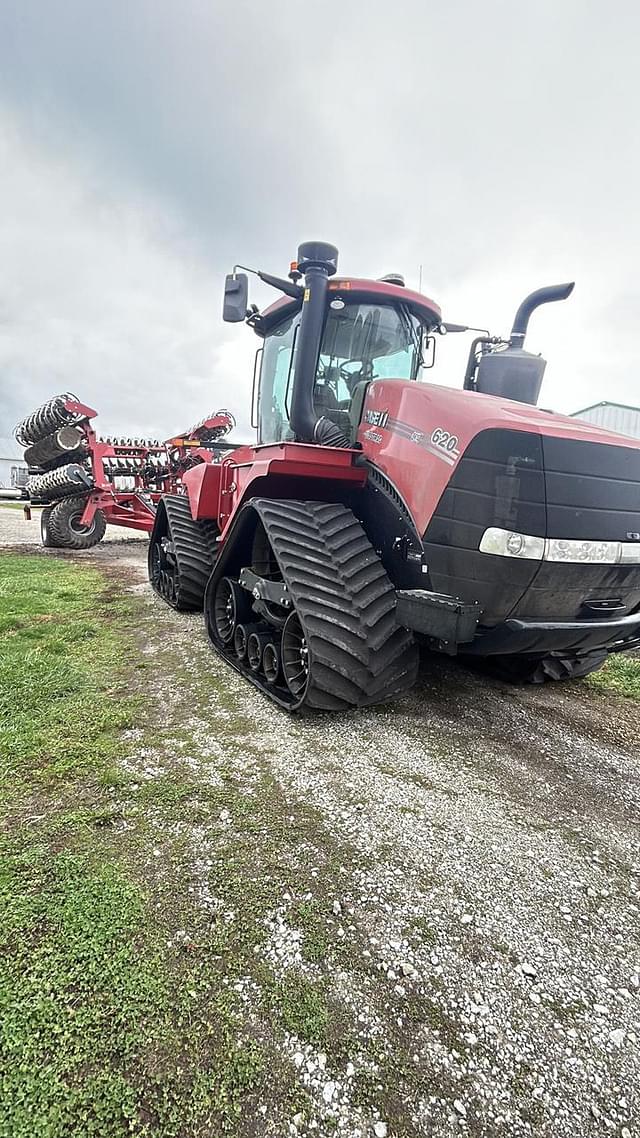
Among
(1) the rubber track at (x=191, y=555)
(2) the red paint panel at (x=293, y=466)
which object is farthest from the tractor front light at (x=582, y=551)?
(1) the rubber track at (x=191, y=555)

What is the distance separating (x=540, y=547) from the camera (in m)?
2.55

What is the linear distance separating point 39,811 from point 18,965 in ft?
2.55


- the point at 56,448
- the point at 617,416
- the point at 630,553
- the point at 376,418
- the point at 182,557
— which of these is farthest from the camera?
the point at 617,416

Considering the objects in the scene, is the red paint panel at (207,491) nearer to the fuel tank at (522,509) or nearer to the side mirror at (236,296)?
the side mirror at (236,296)

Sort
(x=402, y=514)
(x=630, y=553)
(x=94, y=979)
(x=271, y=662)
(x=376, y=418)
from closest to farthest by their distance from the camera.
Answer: (x=94, y=979) → (x=630, y=553) → (x=402, y=514) → (x=376, y=418) → (x=271, y=662)

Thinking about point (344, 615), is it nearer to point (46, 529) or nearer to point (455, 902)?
point (455, 902)

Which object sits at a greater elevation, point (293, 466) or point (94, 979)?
point (293, 466)

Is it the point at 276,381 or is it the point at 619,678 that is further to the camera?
the point at 276,381

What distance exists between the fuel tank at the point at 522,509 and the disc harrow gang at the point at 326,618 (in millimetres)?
445

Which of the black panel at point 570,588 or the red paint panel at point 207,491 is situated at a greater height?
the red paint panel at point 207,491

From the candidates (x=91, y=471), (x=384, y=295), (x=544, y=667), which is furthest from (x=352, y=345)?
(x=91, y=471)

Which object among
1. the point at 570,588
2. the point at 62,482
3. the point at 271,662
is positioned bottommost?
the point at 271,662

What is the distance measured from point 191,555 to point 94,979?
470 centimetres

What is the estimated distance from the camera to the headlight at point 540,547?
8.33ft
